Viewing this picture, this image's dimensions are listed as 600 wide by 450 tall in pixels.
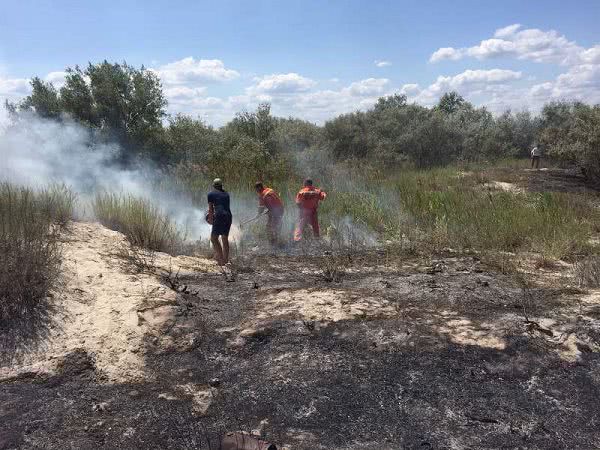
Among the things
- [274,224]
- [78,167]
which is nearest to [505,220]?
[274,224]

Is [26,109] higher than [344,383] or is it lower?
higher

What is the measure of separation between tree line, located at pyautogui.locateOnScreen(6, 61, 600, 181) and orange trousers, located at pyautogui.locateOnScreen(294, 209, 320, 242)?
3.62 metres

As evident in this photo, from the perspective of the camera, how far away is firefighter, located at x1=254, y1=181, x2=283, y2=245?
893 cm

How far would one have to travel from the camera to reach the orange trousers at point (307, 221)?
930 cm

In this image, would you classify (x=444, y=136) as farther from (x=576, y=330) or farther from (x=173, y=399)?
(x=173, y=399)

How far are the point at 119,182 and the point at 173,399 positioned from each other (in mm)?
8381

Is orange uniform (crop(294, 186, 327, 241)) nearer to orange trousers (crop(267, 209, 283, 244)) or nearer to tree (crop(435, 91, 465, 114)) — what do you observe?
orange trousers (crop(267, 209, 283, 244))

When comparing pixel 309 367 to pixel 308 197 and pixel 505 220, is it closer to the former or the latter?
pixel 308 197

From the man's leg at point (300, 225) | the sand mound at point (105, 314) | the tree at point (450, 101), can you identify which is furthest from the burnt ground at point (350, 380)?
the tree at point (450, 101)

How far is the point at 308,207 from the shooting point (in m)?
9.25

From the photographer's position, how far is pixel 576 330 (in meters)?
4.80

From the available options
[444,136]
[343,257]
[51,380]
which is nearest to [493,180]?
[444,136]

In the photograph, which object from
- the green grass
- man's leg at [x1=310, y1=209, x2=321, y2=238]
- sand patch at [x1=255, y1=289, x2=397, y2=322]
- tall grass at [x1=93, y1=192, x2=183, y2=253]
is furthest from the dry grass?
tall grass at [x1=93, y1=192, x2=183, y2=253]

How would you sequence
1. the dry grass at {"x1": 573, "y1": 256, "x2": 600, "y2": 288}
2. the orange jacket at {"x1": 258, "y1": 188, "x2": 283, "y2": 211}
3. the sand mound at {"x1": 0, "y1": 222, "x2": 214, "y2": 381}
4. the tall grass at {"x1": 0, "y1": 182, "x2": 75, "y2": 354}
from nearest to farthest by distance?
1. the sand mound at {"x1": 0, "y1": 222, "x2": 214, "y2": 381}
2. the tall grass at {"x1": 0, "y1": 182, "x2": 75, "y2": 354}
3. the dry grass at {"x1": 573, "y1": 256, "x2": 600, "y2": 288}
4. the orange jacket at {"x1": 258, "y1": 188, "x2": 283, "y2": 211}
